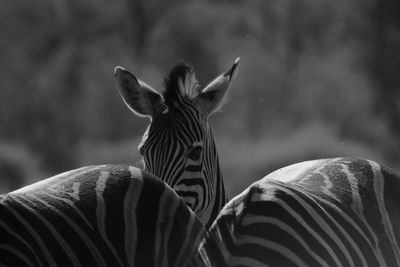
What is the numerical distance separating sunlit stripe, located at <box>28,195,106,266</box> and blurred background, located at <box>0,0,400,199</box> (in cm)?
1027

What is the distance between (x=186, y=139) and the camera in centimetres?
463

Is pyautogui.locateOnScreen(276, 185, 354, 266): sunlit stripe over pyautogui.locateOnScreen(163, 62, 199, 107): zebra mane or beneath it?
beneath

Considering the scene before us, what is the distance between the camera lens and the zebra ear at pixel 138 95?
4.90 m

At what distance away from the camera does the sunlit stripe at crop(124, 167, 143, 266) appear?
3094 millimetres

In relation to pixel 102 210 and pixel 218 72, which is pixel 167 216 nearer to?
pixel 102 210

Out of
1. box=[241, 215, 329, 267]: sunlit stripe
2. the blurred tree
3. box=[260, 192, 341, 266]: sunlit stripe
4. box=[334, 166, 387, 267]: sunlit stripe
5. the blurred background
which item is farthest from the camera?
the blurred tree

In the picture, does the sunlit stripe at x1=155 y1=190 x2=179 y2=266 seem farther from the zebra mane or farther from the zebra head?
the zebra mane

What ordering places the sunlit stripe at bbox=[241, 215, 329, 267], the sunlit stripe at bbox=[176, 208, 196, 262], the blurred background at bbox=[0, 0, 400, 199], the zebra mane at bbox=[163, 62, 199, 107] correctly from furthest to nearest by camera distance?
the blurred background at bbox=[0, 0, 400, 199] → the zebra mane at bbox=[163, 62, 199, 107] → the sunlit stripe at bbox=[176, 208, 196, 262] → the sunlit stripe at bbox=[241, 215, 329, 267]

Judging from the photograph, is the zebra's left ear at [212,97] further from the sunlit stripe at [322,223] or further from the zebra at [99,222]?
the sunlit stripe at [322,223]

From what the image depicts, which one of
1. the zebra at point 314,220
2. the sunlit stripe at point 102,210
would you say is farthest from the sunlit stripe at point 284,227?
the sunlit stripe at point 102,210

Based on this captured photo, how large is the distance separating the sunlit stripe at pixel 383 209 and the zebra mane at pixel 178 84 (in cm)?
137

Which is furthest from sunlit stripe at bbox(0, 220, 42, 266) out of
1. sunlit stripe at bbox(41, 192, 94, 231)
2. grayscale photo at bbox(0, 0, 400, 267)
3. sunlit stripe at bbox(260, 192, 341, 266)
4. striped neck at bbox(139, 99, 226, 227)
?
grayscale photo at bbox(0, 0, 400, 267)

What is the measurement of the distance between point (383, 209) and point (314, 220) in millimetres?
437

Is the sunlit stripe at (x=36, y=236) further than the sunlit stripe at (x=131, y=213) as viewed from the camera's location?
No
